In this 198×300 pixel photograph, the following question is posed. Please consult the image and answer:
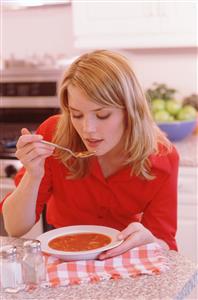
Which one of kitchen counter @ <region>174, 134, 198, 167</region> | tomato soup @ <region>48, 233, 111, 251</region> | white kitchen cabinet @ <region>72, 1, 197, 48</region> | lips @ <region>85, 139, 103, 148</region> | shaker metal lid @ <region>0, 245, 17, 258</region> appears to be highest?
white kitchen cabinet @ <region>72, 1, 197, 48</region>

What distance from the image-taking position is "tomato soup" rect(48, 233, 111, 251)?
49.8 inches

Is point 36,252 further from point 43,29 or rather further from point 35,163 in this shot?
point 43,29

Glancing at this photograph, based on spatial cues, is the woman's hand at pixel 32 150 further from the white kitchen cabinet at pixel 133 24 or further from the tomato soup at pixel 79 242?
the white kitchen cabinet at pixel 133 24

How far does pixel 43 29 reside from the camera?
3.11m

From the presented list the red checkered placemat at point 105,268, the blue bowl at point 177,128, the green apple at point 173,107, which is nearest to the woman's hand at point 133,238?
the red checkered placemat at point 105,268

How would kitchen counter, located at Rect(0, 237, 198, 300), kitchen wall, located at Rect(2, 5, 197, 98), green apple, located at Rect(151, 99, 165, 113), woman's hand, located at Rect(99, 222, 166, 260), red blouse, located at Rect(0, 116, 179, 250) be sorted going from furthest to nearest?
kitchen wall, located at Rect(2, 5, 197, 98) → green apple, located at Rect(151, 99, 165, 113) → red blouse, located at Rect(0, 116, 179, 250) → woman's hand, located at Rect(99, 222, 166, 260) → kitchen counter, located at Rect(0, 237, 198, 300)

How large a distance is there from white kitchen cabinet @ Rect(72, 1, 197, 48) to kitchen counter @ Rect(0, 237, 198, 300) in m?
1.65

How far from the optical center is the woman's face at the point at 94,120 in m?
1.34

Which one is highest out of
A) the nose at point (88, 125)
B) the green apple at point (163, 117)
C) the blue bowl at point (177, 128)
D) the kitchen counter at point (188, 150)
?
the nose at point (88, 125)

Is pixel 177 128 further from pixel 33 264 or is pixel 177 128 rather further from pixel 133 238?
pixel 33 264

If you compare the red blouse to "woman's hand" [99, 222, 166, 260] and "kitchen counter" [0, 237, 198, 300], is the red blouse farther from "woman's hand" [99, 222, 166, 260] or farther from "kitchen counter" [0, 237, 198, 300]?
"kitchen counter" [0, 237, 198, 300]

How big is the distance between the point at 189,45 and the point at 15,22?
3.71 feet

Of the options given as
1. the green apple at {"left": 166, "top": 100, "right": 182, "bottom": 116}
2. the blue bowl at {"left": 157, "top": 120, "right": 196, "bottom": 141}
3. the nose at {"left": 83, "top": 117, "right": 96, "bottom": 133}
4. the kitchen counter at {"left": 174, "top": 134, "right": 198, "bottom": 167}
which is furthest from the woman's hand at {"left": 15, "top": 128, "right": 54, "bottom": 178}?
the green apple at {"left": 166, "top": 100, "right": 182, "bottom": 116}

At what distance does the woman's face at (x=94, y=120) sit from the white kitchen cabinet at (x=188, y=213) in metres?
1.03
